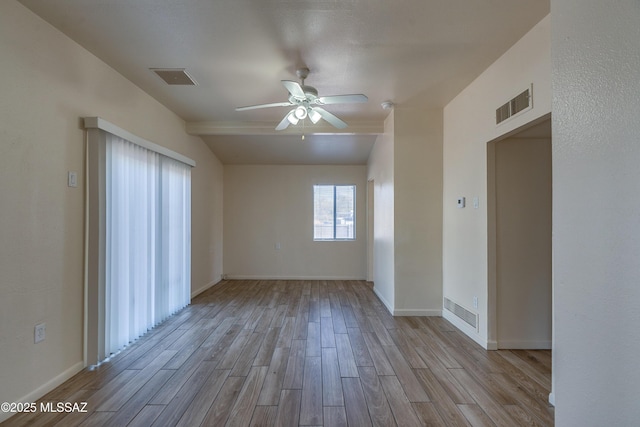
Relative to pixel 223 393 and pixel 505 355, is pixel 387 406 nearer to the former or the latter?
pixel 223 393

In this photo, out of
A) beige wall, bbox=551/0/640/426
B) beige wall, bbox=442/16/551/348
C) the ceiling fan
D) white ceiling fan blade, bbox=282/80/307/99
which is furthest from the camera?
the ceiling fan

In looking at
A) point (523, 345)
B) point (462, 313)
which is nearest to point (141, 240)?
point (462, 313)

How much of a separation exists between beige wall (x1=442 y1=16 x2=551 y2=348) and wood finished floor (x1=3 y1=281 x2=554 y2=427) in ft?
1.63

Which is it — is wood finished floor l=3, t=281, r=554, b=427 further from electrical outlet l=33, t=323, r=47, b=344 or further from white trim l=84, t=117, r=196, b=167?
white trim l=84, t=117, r=196, b=167

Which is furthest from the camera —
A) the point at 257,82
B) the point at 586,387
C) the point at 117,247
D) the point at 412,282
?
the point at 412,282

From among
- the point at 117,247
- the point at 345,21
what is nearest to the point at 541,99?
the point at 345,21

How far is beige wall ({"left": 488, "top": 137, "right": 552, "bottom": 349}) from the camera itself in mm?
2771

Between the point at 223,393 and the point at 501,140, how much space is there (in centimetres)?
320

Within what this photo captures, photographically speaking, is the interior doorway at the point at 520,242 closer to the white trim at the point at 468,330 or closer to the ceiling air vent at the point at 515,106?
the white trim at the point at 468,330

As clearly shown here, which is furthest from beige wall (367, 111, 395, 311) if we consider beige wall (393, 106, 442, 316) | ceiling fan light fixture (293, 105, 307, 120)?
ceiling fan light fixture (293, 105, 307, 120)

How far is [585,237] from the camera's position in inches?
40.2

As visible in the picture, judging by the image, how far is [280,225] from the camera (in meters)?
5.96

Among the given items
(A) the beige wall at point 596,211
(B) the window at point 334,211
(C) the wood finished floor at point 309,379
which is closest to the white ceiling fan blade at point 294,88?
(A) the beige wall at point 596,211

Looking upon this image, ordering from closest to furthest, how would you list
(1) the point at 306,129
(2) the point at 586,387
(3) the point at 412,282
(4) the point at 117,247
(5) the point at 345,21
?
(2) the point at 586,387 < (5) the point at 345,21 < (4) the point at 117,247 < (3) the point at 412,282 < (1) the point at 306,129
